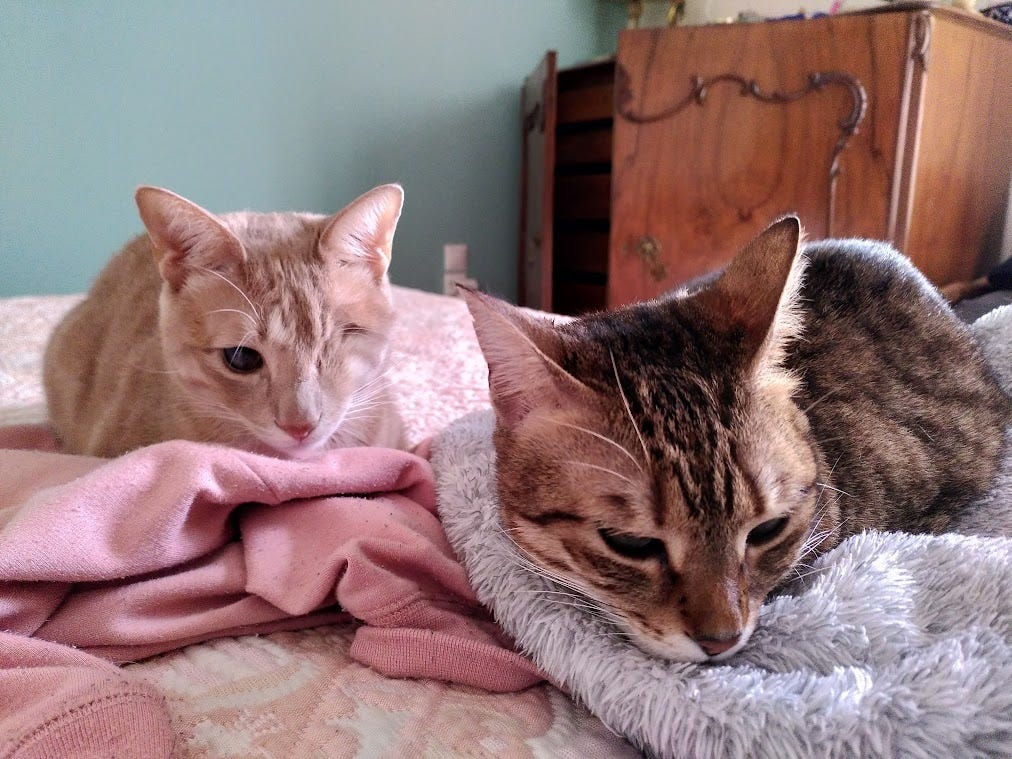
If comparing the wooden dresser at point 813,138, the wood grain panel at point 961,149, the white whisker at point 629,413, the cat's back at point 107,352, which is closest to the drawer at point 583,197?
the wooden dresser at point 813,138

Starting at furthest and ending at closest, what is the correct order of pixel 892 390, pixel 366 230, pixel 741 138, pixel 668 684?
1. pixel 741 138
2. pixel 366 230
3. pixel 892 390
4. pixel 668 684

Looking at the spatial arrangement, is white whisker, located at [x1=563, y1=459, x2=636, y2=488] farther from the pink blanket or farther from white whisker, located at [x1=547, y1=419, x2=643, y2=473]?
the pink blanket

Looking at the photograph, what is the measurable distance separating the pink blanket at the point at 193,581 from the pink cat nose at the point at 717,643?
0.55ft

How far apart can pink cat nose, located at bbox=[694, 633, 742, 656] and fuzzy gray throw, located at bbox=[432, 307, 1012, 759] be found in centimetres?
2

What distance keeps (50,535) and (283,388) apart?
0.41m

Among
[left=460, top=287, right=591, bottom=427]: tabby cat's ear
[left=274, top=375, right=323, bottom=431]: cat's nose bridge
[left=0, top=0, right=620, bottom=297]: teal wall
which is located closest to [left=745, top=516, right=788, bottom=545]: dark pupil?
[left=460, top=287, right=591, bottom=427]: tabby cat's ear

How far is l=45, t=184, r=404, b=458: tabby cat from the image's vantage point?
108 cm

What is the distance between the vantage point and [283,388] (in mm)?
1071

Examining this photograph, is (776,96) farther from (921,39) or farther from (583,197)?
(583,197)

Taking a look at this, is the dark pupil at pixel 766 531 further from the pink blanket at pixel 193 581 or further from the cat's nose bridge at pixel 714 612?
the pink blanket at pixel 193 581

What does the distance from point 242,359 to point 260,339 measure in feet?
0.16

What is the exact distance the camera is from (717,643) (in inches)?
25.6

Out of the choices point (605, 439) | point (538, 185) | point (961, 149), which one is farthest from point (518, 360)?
point (538, 185)

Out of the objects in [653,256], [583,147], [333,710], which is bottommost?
[333,710]
